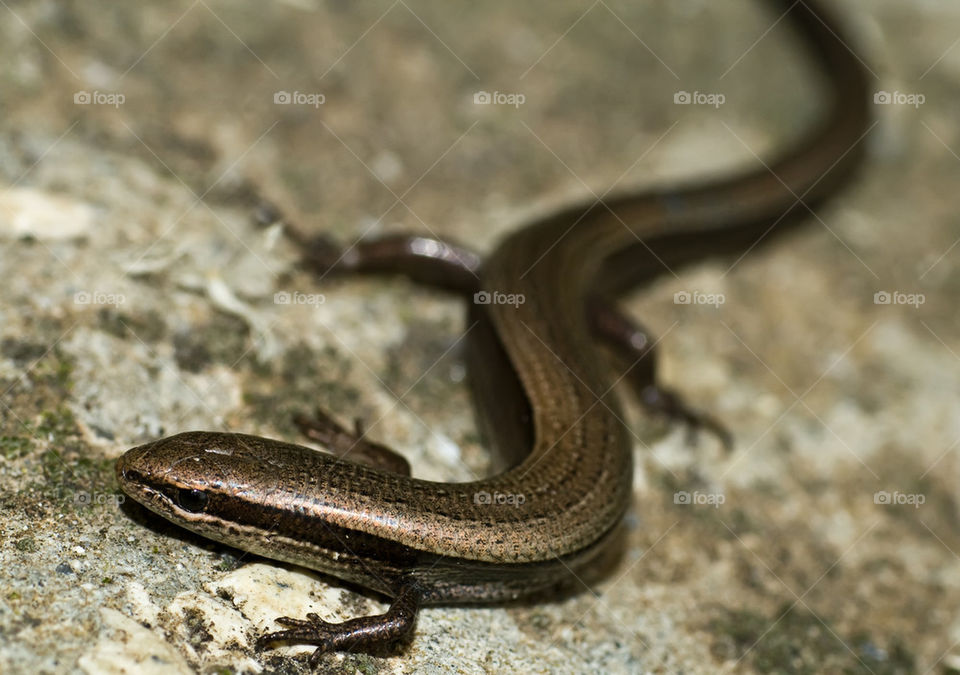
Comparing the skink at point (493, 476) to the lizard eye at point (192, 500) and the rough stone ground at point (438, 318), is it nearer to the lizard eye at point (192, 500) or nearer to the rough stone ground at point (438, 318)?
the lizard eye at point (192, 500)

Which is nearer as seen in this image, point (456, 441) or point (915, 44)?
point (456, 441)

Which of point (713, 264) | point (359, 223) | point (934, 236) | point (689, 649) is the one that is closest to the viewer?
point (689, 649)

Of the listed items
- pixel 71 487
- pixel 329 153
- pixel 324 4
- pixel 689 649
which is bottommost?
pixel 689 649

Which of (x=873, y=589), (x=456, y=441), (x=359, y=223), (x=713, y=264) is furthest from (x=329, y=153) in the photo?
(x=873, y=589)

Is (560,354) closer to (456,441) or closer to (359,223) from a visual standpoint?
(456,441)

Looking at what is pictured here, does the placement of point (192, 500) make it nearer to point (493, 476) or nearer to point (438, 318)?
point (493, 476)

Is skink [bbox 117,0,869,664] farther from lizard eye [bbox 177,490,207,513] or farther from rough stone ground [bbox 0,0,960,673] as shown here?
rough stone ground [bbox 0,0,960,673]
